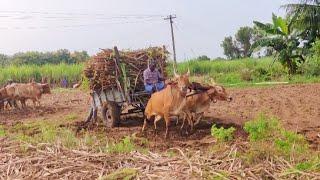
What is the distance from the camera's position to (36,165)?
18.8ft

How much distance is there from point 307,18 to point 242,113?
1602 centimetres

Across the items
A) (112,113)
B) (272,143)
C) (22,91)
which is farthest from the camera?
(22,91)

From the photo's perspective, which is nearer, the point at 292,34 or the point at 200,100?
the point at 200,100

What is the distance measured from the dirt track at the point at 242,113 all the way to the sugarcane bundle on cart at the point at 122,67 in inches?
46.6

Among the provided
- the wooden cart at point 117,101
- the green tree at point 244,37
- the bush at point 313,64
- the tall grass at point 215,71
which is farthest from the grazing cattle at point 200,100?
the green tree at point 244,37

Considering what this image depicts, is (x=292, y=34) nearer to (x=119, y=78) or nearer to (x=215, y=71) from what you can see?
(x=215, y=71)

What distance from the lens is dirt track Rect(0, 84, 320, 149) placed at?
11.4 metres

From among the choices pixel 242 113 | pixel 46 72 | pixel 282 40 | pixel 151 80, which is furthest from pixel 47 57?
pixel 151 80

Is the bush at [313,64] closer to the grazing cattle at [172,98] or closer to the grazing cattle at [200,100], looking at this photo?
the grazing cattle at [200,100]

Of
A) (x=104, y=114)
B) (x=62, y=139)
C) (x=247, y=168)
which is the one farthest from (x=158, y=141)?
(x=247, y=168)

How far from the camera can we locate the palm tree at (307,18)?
1139 inches

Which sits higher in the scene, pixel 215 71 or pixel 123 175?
pixel 123 175

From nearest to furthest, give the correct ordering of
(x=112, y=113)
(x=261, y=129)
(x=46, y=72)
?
1. (x=261, y=129)
2. (x=112, y=113)
3. (x=46, y=72)

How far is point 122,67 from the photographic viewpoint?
13.2 metres
